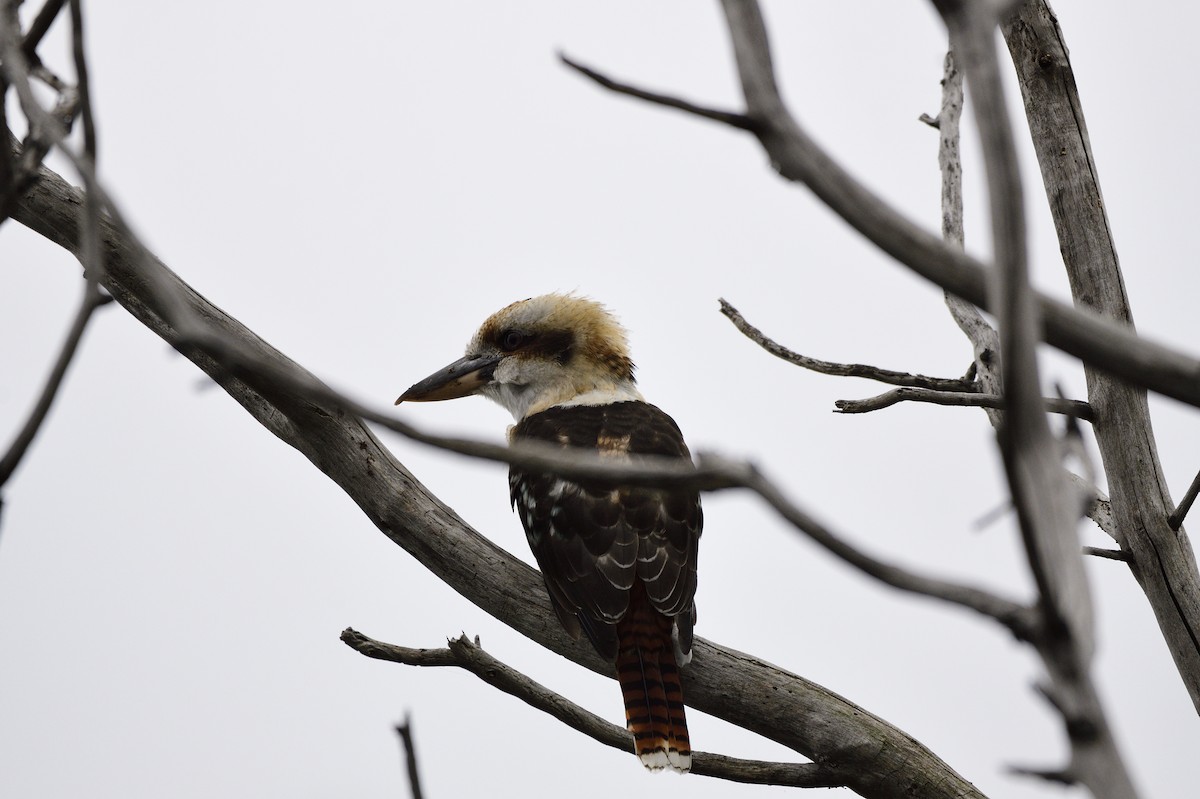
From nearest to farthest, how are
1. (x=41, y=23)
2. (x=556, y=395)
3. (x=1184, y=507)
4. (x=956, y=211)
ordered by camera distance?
(x=41, y=23) → (x=1184, y=507) → (x=956, y=211) → (x=556, y=395)

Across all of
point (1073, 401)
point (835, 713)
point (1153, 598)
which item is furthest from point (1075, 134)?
point (835, 713)

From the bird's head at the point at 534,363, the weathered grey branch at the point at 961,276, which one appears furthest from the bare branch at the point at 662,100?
the bird's head at the point at 534,363

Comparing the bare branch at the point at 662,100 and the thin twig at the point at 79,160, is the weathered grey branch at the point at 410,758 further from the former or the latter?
the bare branch at the point at 662,100

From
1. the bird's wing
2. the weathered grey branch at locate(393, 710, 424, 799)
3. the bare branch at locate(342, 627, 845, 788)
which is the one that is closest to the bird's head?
the bird's wing

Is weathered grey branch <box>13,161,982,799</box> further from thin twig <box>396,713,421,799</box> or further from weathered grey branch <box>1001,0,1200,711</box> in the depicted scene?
thin twig <box>396,713,421,799</box>

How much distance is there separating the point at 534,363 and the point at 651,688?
5.63 ft

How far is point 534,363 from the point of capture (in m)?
4.56

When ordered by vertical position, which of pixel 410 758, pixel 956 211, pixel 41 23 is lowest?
pixel 410 758

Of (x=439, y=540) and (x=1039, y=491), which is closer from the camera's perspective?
(x=1039, y=491)

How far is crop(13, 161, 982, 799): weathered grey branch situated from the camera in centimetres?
289

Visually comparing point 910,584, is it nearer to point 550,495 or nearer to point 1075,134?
point 1075,134

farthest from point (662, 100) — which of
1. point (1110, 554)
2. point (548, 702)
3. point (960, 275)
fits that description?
point (1110, 554)

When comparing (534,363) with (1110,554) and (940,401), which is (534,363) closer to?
(940,401)

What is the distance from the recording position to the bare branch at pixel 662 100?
115cm
